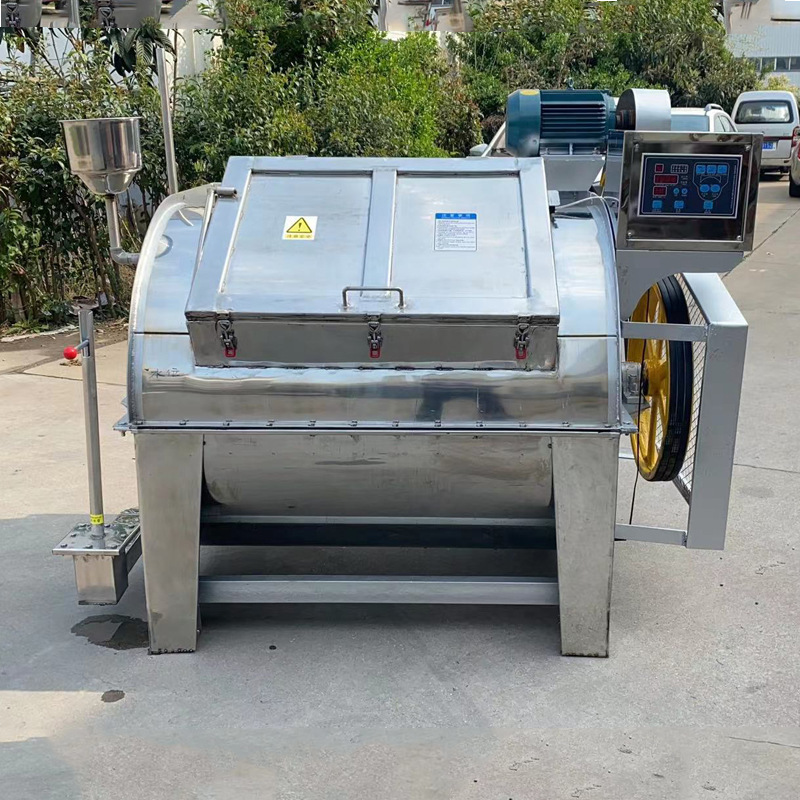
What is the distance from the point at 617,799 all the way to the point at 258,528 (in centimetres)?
175

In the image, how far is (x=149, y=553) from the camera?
335 centimetres

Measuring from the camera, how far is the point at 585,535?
3.28 metres

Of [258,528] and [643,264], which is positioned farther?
[258,528]

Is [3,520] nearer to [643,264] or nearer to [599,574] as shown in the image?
[599,574]

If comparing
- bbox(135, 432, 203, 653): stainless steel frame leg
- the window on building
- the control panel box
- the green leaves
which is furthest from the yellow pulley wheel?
the window on building

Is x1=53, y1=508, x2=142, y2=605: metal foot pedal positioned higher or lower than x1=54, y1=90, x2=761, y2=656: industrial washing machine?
Result: lower

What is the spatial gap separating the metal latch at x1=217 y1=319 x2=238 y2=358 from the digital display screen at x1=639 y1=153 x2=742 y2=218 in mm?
1397

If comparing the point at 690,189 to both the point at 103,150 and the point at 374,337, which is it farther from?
the point at 103,150

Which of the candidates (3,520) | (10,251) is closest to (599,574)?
(3,520)

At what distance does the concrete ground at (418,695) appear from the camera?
2.83m

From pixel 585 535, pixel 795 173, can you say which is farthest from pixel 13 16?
pixel 795 173

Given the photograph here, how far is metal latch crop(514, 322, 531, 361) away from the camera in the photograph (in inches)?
120

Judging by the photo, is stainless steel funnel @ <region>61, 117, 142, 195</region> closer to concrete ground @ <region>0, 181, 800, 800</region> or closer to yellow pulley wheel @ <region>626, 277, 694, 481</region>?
concrete ground @ <region>0, 181, 800, 800</region>

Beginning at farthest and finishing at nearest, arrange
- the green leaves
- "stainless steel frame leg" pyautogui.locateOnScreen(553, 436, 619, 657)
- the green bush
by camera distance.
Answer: the green leaves
the green bush
"stainless steel frame leg" pyautogui.locateOnScreen(553, 436, 619, 657)
